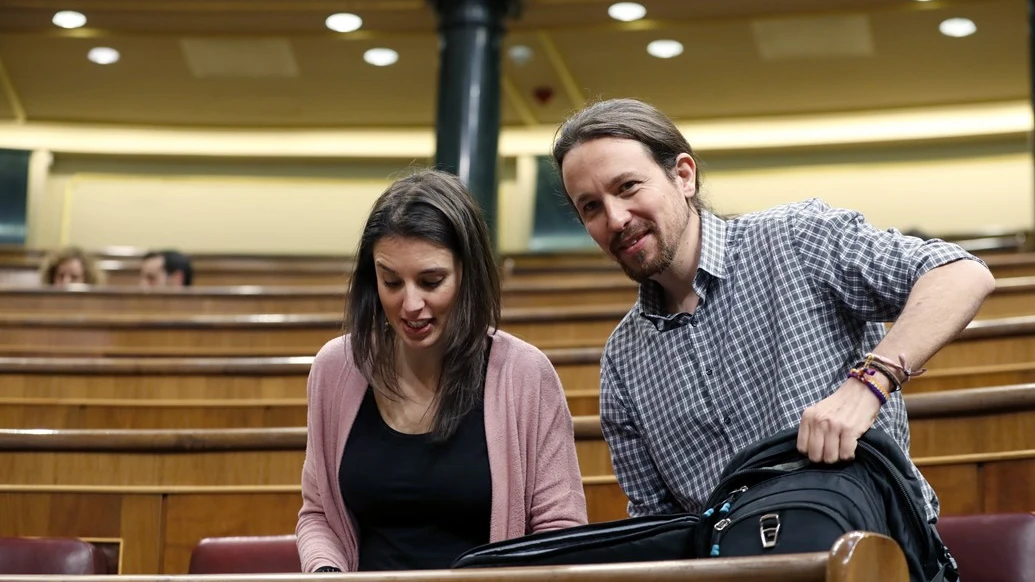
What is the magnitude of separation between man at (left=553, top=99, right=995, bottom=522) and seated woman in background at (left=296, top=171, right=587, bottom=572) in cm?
6

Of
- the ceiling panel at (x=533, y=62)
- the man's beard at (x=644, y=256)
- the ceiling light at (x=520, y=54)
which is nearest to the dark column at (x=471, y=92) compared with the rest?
the ceiling panel at (x=533, y=62)

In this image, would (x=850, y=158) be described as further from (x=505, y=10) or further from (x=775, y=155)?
(x=505, y=10)

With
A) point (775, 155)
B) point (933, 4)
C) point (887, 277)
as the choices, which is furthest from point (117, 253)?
point (887, 277)

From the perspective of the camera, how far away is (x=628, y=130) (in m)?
0.76

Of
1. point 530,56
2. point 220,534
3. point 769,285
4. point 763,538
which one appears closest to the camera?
point 763,538

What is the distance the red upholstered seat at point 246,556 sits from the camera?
90cm

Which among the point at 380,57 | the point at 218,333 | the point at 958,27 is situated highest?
the point at 380,57

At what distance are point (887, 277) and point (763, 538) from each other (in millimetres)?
213

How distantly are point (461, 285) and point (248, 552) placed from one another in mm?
282

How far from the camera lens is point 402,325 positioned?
0.80 metres

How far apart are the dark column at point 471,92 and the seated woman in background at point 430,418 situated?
68.0 inches

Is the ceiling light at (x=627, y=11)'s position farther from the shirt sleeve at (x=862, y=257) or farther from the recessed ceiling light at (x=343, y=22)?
the shirt sleeve at (x=862, y=257)

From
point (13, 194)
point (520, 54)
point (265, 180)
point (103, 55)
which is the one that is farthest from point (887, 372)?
point (13, 194)

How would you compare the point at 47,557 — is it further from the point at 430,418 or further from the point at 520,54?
the point at 520,54
